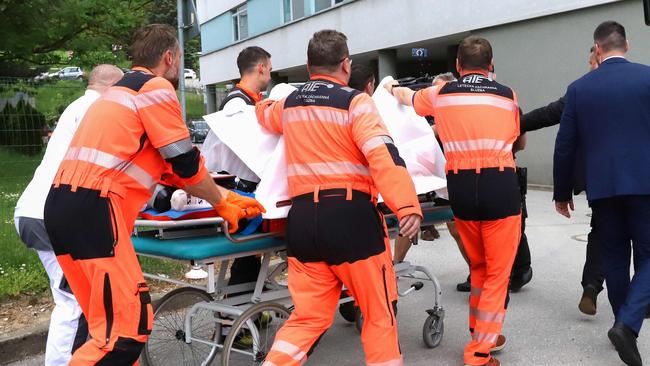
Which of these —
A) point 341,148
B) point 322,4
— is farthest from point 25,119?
point 322,4

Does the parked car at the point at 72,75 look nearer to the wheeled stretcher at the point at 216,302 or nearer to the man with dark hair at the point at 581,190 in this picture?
the wheeled stretcher at the point at 216,302

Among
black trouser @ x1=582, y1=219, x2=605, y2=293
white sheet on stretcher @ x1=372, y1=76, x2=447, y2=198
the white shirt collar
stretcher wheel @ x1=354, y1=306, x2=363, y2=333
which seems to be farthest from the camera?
black trouser @ x1=582, y1=219, x2=605, y2=293

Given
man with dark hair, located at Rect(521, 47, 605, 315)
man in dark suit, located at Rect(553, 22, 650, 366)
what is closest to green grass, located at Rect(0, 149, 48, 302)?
man with dark hair, located at Rect(521, 47, 605, 315)

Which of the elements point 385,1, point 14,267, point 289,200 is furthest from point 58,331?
point 385,1

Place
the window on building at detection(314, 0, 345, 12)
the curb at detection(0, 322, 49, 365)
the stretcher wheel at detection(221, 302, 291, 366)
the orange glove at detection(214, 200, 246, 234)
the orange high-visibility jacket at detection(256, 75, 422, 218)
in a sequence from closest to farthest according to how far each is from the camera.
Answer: the orange high-visibility jacket at detection(256, 75, 422, 218) < the orange glove at detection(214, 200, 246, 234) < the stretcher wheel at detection(221, 302, 291, 366) < the curb at detection(0, 322, 49, 365) < the window on building at detection(314, 0, 345, 12)

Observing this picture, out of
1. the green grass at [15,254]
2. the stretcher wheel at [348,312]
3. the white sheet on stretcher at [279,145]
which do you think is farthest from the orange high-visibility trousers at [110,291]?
the green grass at [15,254]

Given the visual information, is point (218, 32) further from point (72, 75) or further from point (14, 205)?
point (14, 205)

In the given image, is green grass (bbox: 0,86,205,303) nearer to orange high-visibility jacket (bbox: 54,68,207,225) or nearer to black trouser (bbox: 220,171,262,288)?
black trouser (bbox: 220,171,262,288)

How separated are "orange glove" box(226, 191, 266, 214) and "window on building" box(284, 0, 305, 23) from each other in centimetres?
2009

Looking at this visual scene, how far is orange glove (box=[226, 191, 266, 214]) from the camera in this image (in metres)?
3.68

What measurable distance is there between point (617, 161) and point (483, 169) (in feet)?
3.02

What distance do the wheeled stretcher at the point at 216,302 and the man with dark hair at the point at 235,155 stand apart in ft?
0.80

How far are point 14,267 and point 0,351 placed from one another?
1.80 meters

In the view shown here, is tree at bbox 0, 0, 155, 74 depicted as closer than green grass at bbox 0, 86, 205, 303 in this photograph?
No
